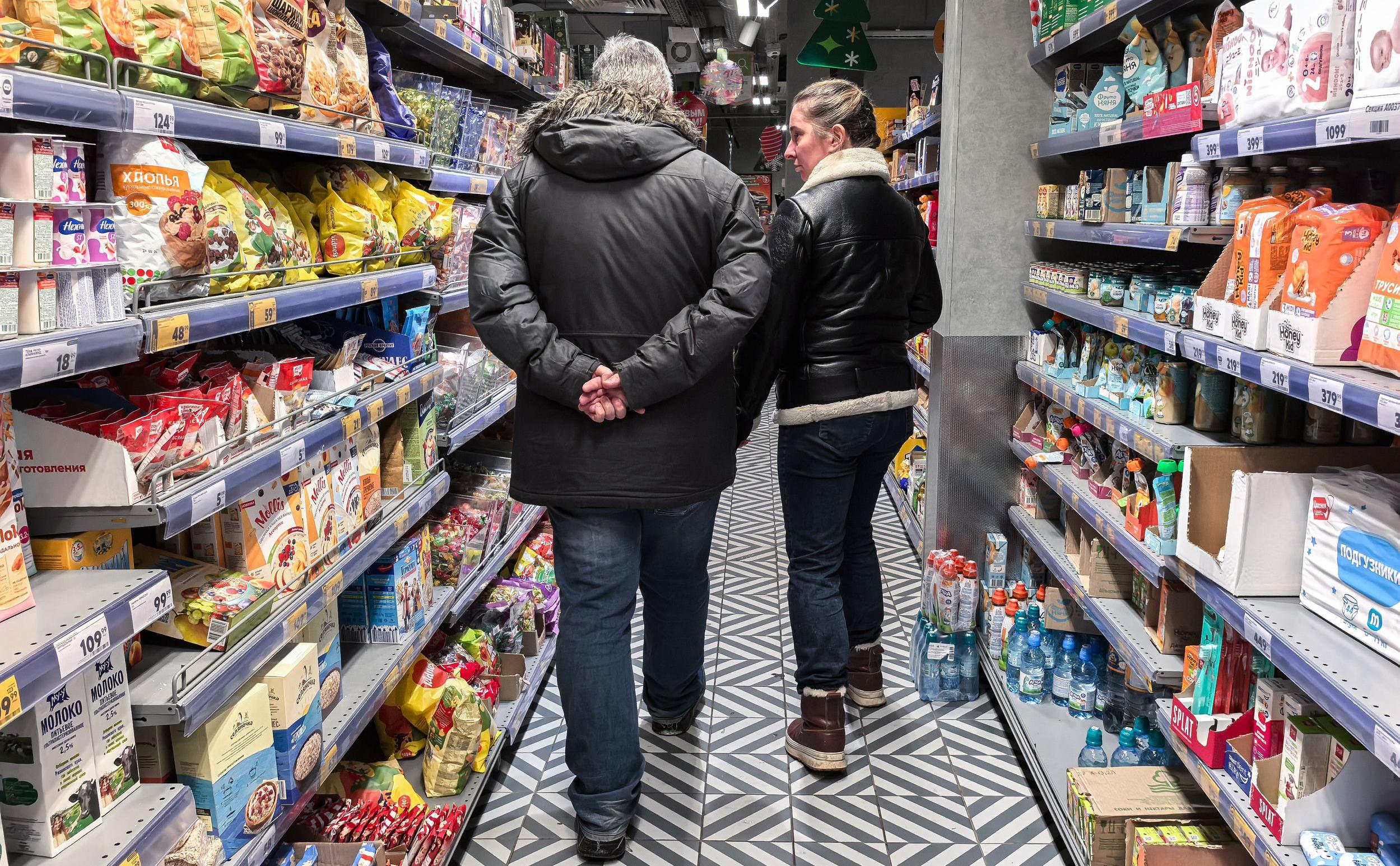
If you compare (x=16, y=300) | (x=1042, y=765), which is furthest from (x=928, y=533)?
(x=16, y=300)

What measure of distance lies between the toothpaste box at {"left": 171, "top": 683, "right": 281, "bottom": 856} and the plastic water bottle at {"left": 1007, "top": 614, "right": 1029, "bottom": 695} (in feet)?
8.20

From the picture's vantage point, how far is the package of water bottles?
13.0 feet

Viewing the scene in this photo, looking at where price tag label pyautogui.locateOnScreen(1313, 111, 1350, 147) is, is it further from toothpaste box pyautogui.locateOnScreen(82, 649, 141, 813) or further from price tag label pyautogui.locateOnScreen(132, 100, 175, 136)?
toothpaste box pyautogui.locateOnScreen(82, 649, 141, 813)

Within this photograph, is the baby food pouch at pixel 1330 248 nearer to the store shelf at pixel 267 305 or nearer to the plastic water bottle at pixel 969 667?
the store shelf at pixel 267 305

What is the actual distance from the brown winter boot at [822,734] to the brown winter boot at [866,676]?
0.40 m

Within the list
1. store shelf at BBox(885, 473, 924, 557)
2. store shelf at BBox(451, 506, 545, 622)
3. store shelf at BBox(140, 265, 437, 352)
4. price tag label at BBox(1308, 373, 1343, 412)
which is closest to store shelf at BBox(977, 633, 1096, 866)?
store shelf at BBox(885, 473, 924, 557)

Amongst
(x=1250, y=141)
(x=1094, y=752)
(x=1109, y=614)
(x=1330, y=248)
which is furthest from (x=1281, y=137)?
(x=1094, y=752)

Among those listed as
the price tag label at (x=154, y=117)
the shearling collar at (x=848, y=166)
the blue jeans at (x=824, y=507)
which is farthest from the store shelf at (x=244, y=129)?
the blue jeans at (x=824, y=507)

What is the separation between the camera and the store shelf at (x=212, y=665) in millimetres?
1803

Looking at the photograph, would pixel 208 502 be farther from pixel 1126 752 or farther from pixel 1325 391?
pixel 1126 752

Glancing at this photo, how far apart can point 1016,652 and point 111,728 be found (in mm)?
2875

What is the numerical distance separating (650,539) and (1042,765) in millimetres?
1403

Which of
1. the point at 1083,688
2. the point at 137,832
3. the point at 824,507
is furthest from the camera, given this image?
the point at 1083,688

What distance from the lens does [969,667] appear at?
3.97 metres
